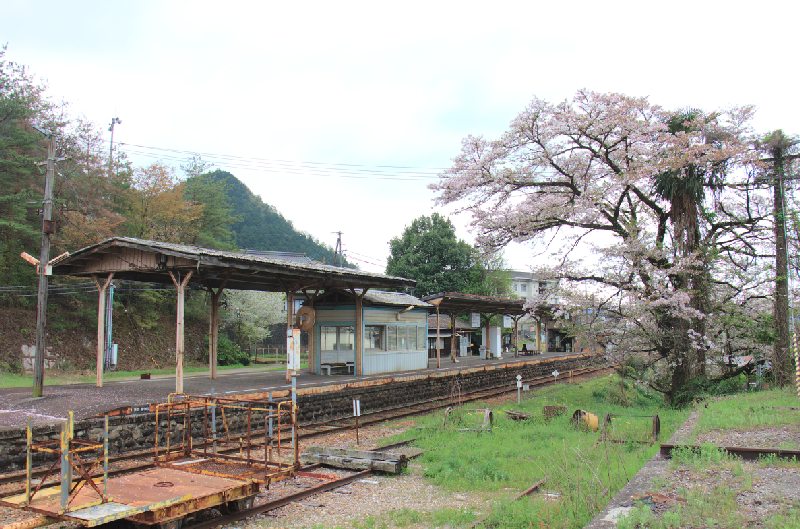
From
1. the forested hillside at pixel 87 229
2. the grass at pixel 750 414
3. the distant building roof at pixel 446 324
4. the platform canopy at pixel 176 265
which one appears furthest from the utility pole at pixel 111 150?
the grass at pixel 750 414

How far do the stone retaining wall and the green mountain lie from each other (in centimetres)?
4196

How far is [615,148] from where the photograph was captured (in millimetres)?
14203

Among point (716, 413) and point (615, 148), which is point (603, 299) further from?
point (716, 413)

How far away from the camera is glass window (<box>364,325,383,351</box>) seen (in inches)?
721

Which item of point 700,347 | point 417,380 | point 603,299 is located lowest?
point 417,380

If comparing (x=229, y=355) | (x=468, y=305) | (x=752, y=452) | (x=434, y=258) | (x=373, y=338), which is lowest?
(x=229, y=355)

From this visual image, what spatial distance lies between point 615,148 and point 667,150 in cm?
130

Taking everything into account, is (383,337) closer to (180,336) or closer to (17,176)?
(180,336)

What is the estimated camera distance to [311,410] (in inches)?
516

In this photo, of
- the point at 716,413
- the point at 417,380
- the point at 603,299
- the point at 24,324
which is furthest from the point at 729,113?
the point at 24,324

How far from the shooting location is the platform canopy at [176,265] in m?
11.9

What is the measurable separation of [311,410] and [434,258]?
3137 centimetres

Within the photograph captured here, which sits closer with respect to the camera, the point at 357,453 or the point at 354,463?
the point at 354,463

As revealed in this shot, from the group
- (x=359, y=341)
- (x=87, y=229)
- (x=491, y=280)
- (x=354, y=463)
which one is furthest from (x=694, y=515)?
(x=491, y=280)
